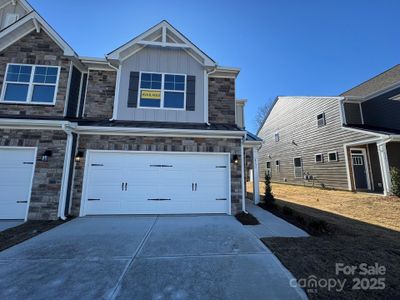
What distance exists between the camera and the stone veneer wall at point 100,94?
26.3ft

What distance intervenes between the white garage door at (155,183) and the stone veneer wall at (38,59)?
2.50m

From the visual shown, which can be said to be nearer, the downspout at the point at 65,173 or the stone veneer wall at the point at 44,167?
the stone veneer wall at the point at 44,167

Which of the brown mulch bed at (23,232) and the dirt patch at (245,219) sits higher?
the dirt patch at (245,219)

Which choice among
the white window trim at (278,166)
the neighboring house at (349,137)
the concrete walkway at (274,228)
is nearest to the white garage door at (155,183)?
the concrete walkway at (274,228)

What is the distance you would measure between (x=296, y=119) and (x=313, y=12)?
8589 mm

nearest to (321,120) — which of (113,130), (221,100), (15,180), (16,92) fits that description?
(221,100)

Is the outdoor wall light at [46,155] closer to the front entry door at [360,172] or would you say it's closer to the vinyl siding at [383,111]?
the front entry door at [360,172]

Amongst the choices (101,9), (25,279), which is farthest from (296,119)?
(25,279)

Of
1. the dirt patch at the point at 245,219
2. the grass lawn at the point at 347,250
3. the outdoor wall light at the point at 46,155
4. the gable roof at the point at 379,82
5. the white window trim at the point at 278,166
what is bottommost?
the grass lawn at the point at 347,250

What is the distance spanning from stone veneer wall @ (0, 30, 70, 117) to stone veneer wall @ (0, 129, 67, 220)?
1073 mm

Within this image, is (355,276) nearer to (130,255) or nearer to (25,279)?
(130,255)

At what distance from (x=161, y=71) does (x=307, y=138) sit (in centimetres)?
1327

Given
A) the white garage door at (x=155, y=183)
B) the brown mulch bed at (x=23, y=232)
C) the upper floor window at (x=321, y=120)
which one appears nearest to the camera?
the brown mulch bed at (x=23, y=232)

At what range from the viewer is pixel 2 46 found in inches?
295
